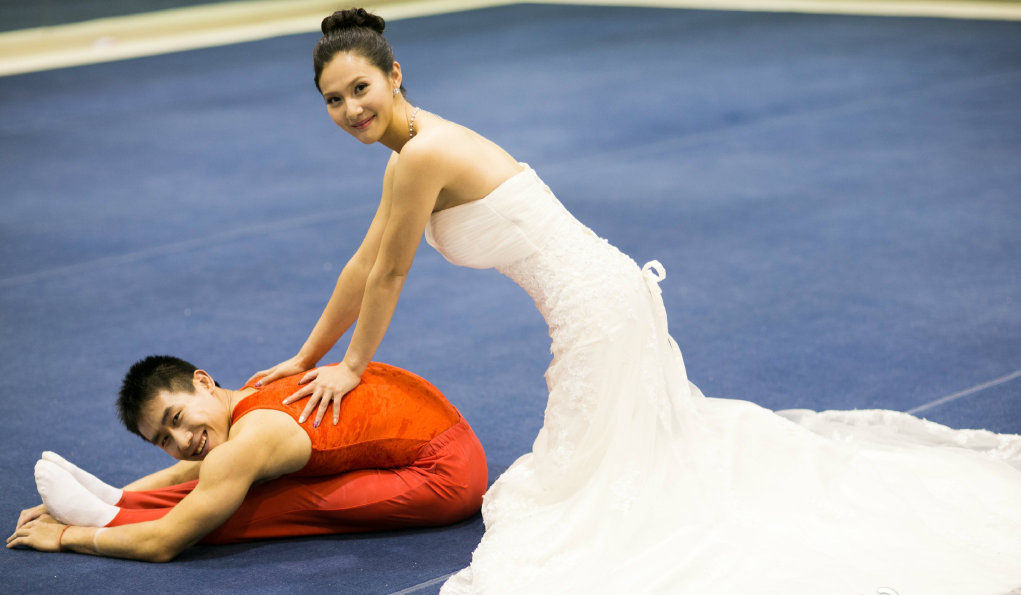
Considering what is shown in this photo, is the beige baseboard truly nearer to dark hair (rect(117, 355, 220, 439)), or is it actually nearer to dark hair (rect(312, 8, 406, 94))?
dark hair (rect(117, 355, 220, 439))

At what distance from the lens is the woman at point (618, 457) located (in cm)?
264

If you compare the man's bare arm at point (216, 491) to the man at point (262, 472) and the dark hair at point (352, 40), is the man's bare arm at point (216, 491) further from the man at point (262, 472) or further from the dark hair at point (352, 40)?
the dark hair at point (352, 40)

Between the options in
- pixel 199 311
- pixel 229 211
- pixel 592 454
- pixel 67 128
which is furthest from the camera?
pixel 67 128

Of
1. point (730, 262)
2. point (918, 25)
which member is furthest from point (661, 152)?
point (918, 25)

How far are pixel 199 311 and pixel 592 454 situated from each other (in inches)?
99.8

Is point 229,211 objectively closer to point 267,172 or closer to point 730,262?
point 267,172

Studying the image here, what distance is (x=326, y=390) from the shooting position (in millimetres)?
2982

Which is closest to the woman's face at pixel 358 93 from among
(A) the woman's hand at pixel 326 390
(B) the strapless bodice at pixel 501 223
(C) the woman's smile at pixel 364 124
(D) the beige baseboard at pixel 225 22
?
(C) the woman's smile at pixel 364 124

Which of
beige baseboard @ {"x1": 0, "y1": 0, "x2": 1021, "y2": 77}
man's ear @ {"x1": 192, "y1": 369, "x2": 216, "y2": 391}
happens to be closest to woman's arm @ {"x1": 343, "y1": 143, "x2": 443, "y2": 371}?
man's ear @ {"x1": 192, "y1": 369, "x2": 216, "y2": 391}

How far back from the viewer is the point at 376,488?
3.03 meters

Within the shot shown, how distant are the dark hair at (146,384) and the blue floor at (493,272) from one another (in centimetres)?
40

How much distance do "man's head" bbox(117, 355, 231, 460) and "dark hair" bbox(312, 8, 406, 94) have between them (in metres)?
0.84

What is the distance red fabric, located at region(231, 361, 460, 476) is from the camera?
117 inches

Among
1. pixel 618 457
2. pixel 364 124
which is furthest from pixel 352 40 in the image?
pixel 618 457
